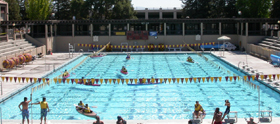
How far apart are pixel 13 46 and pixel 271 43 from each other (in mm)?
27900

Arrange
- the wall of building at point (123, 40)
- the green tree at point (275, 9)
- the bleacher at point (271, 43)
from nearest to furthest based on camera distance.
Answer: the bleacher at point (271, 43), the wall of building at point (123, 40), the green tree at point (275, 9)

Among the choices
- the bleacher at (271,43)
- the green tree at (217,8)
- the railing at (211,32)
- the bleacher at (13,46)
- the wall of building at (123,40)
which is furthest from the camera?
the green tree at (217,8)

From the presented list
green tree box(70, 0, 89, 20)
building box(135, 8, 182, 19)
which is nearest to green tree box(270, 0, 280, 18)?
green tree box(70, 0, 89, 20)

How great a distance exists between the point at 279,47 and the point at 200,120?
24.3m

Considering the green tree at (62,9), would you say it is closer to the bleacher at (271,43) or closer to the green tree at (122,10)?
the green tree at (122,10)

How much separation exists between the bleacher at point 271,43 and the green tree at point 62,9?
40625 millimetres

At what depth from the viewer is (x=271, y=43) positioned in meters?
40.2

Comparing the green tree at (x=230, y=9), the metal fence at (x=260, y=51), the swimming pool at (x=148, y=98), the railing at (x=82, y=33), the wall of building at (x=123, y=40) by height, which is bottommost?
the swimming pool at (x=148, y=98)

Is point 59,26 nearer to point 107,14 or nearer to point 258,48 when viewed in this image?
point 107,14

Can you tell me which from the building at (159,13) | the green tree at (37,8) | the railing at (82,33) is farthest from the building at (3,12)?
the building at (159,13)

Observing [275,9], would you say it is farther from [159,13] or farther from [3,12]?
[159,13]

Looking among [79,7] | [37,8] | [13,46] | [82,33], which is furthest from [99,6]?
[13,46]

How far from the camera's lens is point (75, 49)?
49.5m

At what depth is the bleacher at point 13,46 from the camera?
117 ft
